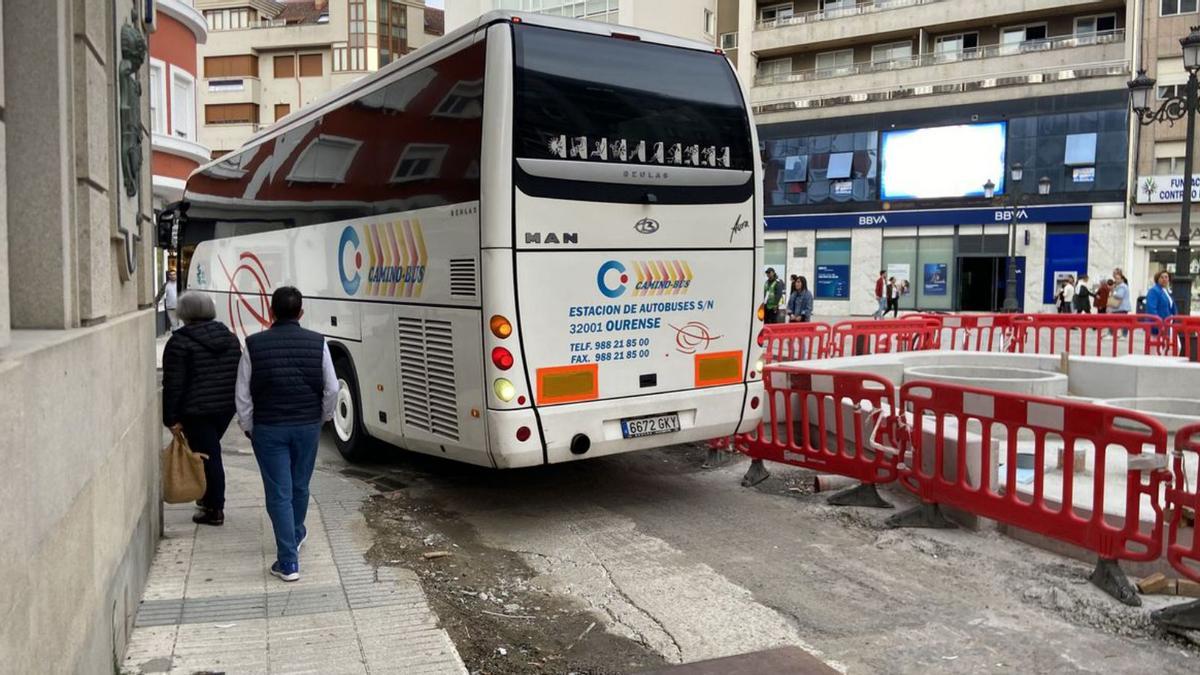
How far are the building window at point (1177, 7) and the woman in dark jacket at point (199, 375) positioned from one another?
37943 millimetres

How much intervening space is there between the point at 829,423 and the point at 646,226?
2642mm

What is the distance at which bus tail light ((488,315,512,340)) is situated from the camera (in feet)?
21.3

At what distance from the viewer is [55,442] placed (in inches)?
112

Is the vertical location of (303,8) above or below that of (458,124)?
above

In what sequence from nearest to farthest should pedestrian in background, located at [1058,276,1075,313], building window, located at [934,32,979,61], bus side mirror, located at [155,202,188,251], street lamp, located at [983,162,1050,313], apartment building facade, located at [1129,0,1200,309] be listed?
bus side mirror, located at [155,202,188,251] → street lamp, located at [983,162,1050,313] → pedestrian in background, located at [1058,276,1075,313] → apartment building facade, located at [1129,0,1200,309] → building window, located at [934,32,979,61]

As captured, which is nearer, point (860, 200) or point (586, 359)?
point (586, 359)

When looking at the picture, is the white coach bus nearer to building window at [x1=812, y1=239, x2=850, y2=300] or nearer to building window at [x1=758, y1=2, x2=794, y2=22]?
building window at [x1=812, y1=239, x2=850, y2=300]

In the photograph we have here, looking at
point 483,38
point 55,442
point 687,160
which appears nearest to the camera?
point 55,442

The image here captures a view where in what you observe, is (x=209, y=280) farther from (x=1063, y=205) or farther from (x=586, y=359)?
(x=1063, y=205)

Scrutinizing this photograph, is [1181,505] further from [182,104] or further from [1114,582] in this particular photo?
[182,104]

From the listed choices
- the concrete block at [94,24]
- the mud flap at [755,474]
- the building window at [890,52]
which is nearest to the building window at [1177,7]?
the building window at [890,52]

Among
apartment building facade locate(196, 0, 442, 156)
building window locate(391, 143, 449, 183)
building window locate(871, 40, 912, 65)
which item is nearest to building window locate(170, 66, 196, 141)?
building window locate(391, 143, 449, 183)

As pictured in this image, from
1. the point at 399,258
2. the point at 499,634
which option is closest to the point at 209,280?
the point at 399,258

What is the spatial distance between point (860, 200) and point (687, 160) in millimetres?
35331
